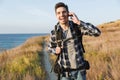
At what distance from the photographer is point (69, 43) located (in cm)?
634

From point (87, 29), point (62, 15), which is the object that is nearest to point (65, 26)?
point (62, 15)

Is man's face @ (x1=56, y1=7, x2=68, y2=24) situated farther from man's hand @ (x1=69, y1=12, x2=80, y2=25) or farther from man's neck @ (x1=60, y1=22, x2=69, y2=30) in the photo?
man's hand @ (x1=69, y1=12, x2=80, y2=25)

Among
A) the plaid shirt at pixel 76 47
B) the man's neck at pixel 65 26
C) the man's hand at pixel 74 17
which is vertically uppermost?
the man's hand at pixel 74 17

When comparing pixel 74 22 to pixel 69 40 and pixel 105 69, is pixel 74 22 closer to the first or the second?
pixel 69 40

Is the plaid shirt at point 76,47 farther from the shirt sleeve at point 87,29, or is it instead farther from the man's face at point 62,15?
the man's face at point 62,15

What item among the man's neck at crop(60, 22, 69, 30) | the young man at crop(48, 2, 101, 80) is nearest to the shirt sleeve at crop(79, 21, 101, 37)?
the young man at crop(48, 2, 101, 80)

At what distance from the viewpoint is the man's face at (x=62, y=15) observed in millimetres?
6336

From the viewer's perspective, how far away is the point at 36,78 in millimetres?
11664

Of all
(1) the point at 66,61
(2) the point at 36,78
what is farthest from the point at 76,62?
(2) the point at 36,78

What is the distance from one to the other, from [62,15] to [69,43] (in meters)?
0.44

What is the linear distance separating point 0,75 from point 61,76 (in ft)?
14.6

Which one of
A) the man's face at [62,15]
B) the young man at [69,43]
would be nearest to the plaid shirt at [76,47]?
the young man at [69,43]

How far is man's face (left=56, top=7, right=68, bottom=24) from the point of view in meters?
6.34

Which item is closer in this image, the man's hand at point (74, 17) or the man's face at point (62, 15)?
the man's face at point (62, 15)
